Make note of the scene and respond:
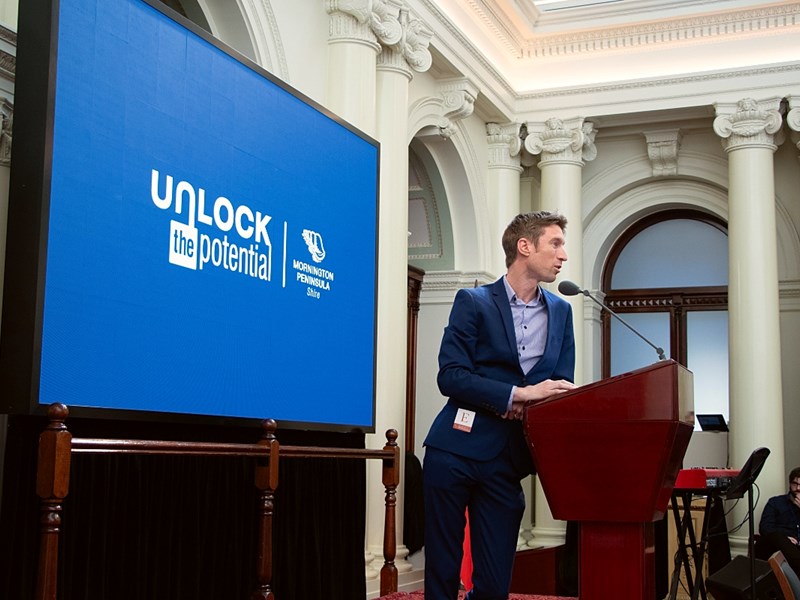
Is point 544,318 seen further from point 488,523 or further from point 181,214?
point 181,214

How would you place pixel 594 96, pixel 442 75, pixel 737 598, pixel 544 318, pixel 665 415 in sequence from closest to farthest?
pixel 665 415
pixel 544 318
pixel 737 598
pixel 442 75
pixel 594 96

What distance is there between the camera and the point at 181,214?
13.6ft

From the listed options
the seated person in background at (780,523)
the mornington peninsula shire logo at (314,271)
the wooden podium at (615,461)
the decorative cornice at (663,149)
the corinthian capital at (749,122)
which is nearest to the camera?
the wooden podium at (615,461)

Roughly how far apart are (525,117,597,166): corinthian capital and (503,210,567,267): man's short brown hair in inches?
270

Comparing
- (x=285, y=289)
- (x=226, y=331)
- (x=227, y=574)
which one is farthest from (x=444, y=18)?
(x=227, y=574)

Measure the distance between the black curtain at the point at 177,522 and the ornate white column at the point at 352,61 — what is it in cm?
227

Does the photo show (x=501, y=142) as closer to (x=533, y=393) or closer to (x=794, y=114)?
(x=794, y=114)

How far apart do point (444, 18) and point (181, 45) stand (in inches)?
162

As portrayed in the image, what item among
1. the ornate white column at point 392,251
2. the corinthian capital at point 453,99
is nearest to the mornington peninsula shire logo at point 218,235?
the ornate white column at point 392,251

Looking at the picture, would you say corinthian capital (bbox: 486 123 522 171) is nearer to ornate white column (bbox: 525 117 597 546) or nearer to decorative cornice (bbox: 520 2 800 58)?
ornate white column (bbox: 525 117 597 546)

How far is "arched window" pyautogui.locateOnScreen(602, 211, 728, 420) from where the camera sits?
34.6 feet

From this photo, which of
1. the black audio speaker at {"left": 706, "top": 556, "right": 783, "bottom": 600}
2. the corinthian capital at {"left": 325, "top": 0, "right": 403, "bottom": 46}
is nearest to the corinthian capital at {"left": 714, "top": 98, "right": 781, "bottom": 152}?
the corinthian capital at {"left": 325, "top": 0, "right": 403, "bottom": 46}

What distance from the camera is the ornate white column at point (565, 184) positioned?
9.71 metres

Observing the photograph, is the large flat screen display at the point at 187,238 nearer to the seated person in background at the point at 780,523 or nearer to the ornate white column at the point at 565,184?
the seated person in background at the point at 780,523
